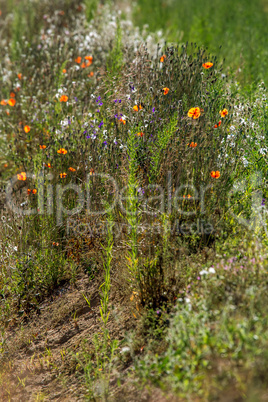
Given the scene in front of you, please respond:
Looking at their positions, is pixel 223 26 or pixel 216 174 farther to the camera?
pixel 223 26

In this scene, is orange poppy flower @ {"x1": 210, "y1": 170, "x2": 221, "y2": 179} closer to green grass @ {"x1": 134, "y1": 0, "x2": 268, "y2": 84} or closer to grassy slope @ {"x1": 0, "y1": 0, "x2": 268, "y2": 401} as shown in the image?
grassy slope @ {"x1": 0, "y1": 0, "x2": 268, "y2": 401}

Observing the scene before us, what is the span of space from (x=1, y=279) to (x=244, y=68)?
387cm

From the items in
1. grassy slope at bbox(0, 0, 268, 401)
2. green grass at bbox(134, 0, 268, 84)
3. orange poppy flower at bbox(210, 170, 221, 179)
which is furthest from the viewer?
green grass at bbox(134, 0, 268, 84)

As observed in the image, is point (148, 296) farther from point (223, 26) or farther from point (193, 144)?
point (223, 26)

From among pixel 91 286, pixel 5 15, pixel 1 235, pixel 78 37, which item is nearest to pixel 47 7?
pixel 5 15

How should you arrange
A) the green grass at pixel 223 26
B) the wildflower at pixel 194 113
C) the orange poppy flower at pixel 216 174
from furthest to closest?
the green grass at pixel 223 26, the wildflower at pixel 194 113, the orange poppy flower at pixel 216 174

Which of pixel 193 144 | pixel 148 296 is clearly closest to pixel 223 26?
pixel 193 144

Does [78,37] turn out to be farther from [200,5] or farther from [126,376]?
[126,376]

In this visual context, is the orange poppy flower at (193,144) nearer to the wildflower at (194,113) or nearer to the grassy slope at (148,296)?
the grassy slope at (148,296)

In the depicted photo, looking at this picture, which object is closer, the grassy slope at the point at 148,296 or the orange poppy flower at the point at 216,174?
the grassy slope at the point at 148,296

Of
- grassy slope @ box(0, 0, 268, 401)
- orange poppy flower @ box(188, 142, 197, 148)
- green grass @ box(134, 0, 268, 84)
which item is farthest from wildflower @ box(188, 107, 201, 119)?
green grass @ box(134, 0, 268, 84)

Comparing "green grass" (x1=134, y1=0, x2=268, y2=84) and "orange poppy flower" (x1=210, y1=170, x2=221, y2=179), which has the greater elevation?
"green grass" (x1=134, y1=0, x2=268, y2=84)

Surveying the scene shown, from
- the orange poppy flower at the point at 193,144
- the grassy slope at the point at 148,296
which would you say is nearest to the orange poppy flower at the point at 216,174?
the grassy slope at the point at 148,296

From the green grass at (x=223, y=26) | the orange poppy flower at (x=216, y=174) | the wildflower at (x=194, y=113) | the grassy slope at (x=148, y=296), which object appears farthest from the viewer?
the green grass at (x=223, y=26)
